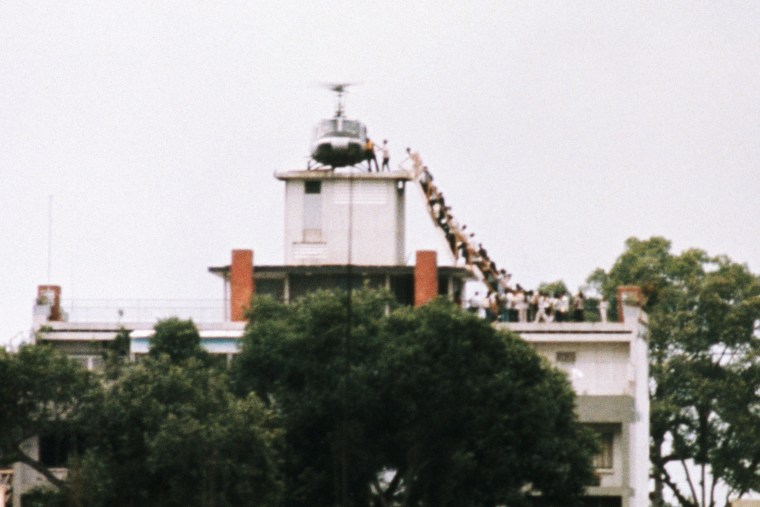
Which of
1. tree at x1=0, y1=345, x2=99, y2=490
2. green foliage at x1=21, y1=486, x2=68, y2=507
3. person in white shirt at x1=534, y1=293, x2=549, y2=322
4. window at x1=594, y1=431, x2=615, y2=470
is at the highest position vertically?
person in white shirt at x1=534, y1=293, x2=549, y2=322

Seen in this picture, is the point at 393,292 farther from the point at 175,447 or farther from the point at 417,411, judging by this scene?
the point at 175,447

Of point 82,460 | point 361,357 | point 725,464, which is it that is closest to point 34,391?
point 82,460

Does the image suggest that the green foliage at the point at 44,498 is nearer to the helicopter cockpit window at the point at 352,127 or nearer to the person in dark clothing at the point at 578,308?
the helicopter cockpit window at the point at 352,127

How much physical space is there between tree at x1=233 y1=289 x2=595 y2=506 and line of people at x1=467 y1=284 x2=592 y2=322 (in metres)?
11.2

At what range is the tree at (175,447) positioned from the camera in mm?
88375

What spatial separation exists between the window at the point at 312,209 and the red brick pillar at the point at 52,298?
10226mm

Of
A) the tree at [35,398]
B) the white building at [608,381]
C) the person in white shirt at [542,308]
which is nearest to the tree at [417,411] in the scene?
the tree at [35,398]

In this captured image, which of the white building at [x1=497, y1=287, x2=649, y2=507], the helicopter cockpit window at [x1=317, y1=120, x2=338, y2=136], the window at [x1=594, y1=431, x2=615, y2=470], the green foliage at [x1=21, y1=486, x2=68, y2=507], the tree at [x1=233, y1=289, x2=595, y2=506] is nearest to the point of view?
the green foliage at [x1=21, y1=486, x2=68, y2=507]

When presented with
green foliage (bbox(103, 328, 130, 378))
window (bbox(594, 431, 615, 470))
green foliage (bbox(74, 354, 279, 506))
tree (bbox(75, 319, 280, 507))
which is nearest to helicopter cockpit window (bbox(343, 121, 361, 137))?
green foliage (bbox(103, 328, 130, 378))

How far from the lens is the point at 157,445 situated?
89125mm

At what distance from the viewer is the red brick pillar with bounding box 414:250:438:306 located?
372ft

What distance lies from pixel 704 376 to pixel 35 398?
54456 mm

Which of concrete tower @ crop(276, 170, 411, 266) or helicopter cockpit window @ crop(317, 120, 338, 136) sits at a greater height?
helicopter cockpit window @ crop(317, 120, 338, 136)

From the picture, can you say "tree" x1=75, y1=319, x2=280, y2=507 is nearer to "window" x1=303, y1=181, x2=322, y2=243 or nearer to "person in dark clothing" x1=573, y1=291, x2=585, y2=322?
"person in dark clothing" x1=573, y1=291, x2=585, y2=322
